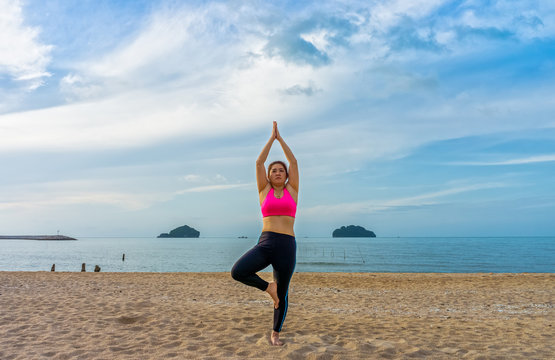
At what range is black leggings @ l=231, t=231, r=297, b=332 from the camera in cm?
399

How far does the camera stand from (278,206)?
4219 mm

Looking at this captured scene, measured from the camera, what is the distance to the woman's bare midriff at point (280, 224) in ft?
13.7

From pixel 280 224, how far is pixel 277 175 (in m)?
0.57

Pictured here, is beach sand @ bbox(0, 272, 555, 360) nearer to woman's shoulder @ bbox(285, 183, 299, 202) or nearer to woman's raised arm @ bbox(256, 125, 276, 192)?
woman's shoulder @ bbox(285, 183, 299, 202)

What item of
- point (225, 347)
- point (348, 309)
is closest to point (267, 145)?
point (225, 347)

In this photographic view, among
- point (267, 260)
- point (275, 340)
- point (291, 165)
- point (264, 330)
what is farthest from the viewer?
point (264, 330)

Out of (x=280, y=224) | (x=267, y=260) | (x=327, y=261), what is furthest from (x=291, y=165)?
(x=327, y=261)

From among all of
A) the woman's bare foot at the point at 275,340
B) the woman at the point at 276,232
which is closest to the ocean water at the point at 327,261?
the woman's bare foot at the point at 275,340

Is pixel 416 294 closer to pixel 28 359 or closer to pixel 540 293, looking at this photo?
pixel 540 293

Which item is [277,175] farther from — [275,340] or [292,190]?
[275,340]

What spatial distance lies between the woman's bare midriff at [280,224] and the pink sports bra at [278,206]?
0.15 feet

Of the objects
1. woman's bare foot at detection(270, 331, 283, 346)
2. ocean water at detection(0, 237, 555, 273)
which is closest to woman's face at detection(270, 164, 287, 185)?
woman's bare foot at detection(270, 331, 283, 346)

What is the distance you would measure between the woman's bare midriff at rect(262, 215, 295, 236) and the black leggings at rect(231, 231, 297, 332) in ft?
0.15

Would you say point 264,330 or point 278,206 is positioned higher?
point 278,206
